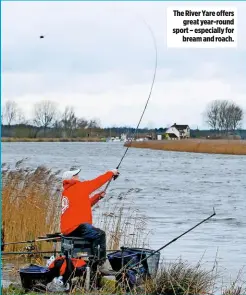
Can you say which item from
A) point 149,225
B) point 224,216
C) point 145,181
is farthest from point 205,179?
point 149,225

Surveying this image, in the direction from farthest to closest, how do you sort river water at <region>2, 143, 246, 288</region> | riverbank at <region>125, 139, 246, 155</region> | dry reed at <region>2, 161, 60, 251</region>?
riverbank at <region>125, 139, 246, 155</region>
river water at <region>2, 143, 246, 288</region>
dry reed at <region>2, 161, 60, 251</region>

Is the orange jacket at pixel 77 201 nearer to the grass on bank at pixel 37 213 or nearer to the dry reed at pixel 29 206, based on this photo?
the grass on bank at pixel 37 213

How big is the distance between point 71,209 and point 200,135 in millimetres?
33824

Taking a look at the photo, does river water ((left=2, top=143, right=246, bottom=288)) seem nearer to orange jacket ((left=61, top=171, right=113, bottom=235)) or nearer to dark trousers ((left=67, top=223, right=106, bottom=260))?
dark trousers ((left=67, top=223, right=106, bottom=260))

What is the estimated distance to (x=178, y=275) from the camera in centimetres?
695

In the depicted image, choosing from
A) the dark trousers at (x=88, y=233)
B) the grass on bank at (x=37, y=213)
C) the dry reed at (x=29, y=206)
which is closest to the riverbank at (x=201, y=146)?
the grass on bank at (x=37, y=213)

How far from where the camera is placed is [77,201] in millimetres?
6812

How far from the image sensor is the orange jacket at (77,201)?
6.78m

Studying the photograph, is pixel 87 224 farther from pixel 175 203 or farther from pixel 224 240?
pixel 175 203

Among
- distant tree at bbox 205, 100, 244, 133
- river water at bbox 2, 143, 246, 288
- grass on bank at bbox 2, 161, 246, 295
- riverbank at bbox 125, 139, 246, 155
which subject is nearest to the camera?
grass on bank at bbox 2, 161, 246, 295

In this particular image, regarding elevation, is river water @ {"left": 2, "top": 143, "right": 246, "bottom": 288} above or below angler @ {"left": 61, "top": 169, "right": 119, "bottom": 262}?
below

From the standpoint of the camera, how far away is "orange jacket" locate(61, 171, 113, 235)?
678 cm

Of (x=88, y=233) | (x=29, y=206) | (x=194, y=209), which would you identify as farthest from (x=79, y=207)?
(x=194, y=209)

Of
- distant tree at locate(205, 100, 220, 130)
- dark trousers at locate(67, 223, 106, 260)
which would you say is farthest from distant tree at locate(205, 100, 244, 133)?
dark trousers at locate(67, 223, 106, 260)
